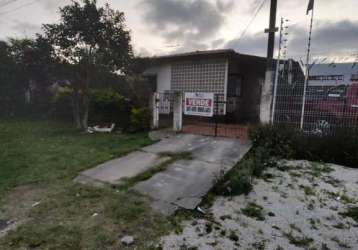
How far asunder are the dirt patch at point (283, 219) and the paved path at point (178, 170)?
506mm

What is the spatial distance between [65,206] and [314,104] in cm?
→ 606

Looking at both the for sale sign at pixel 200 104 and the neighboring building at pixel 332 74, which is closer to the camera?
the neighboring building at pixel 332 74

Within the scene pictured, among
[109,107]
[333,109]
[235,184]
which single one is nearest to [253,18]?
[333,109]

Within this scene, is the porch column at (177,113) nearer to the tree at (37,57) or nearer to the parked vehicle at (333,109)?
the parked vehicle at (333,109)

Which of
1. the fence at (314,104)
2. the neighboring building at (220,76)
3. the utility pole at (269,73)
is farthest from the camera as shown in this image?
the neighboring building at (220,76)

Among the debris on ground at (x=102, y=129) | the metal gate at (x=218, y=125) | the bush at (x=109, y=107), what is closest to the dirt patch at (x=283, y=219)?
the metal gate at (x=218, y=125)

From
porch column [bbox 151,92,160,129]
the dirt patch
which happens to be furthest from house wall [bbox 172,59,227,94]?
the dirt patch

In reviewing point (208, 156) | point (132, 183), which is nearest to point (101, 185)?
point (132, 183)

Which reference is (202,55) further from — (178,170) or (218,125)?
(178,170)

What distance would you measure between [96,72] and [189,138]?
413cm

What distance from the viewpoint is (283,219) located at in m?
3.18

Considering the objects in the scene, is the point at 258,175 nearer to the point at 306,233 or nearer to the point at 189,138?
the point at 306,233

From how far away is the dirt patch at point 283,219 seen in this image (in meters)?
2.68

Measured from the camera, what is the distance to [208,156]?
219 inches
